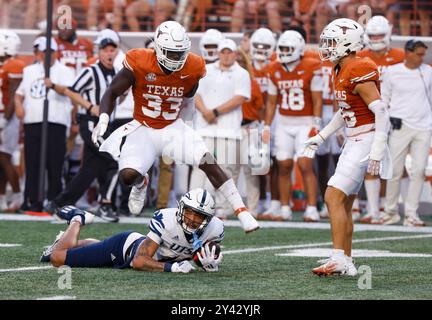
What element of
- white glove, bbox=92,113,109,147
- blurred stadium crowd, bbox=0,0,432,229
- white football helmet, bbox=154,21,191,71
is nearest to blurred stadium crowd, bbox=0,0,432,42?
blurred stadium crowd, bbox=0,0,432,229

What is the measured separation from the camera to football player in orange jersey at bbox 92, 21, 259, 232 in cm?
925

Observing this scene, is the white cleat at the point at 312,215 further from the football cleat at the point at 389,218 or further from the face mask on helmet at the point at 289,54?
the face mask on helmet at the point at 289,54

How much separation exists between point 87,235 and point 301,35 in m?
3.98

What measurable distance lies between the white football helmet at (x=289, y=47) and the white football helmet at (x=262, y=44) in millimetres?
914

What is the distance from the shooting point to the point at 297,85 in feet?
44.5

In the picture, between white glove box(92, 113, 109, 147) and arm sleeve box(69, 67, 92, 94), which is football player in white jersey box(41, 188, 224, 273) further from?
arm sleeve box(69, 67, 92, 94)

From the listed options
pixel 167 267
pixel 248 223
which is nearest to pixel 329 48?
pixel 248 223

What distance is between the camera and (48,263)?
8.67m

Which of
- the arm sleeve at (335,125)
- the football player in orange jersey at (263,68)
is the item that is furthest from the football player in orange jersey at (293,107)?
the arm sleeve at (335,125)

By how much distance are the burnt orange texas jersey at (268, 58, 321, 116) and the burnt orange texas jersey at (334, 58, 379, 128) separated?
515cm

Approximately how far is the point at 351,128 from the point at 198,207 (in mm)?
1290

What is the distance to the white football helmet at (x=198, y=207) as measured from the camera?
7.93 m

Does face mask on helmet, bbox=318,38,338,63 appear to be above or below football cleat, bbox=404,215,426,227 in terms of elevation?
above
